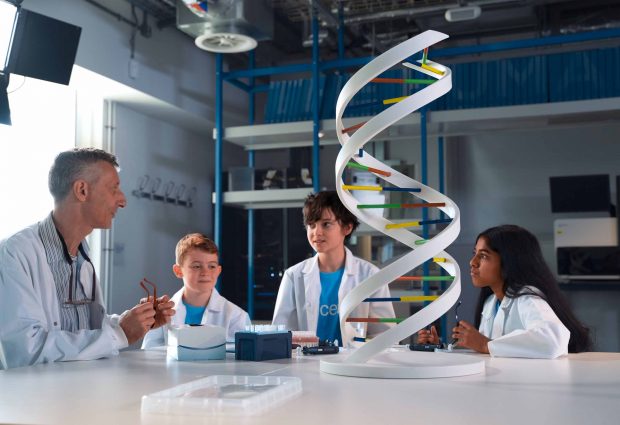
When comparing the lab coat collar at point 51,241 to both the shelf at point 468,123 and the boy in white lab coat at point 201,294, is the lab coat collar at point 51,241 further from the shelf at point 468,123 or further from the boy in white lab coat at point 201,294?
the shelf at point 468,123

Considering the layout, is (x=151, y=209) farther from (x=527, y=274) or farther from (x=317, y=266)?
(x=527, y=274)

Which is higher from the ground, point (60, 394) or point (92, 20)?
point (92, 20)

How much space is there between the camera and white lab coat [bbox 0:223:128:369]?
70.0 inches

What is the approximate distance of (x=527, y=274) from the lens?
2293 millimetres

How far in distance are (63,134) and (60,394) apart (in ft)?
13.1

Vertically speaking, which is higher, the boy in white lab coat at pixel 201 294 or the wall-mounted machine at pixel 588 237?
the wall-mounted machine at pixel 588 237

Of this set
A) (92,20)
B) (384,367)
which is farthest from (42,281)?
(92,20)

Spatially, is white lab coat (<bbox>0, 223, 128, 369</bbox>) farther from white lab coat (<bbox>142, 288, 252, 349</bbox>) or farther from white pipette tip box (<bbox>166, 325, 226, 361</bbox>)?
white lab coat (<bbox>142, 288, 252, 349</bbox>)

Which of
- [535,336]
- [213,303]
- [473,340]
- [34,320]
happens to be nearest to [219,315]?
[213,303]

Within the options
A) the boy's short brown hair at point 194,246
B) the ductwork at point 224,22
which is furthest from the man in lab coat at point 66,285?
the ductwork at point 224,22

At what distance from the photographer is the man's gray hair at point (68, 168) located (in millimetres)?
2207

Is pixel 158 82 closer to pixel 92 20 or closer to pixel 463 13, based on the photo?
pixel 92 20

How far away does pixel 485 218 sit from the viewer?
253 inches

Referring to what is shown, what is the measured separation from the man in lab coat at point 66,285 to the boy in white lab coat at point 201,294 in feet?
1.77
